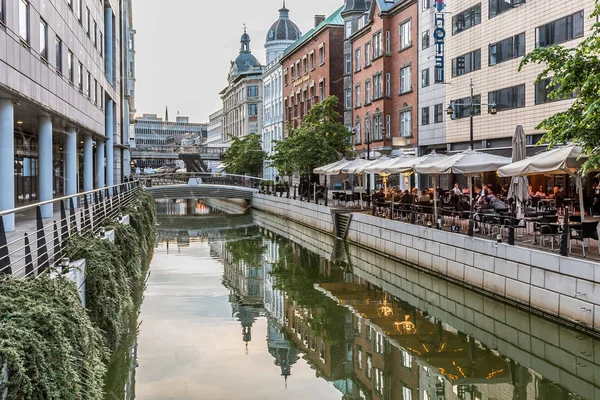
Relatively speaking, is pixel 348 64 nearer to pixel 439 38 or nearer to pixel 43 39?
pixel 439 38

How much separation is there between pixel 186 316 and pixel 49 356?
464 inches

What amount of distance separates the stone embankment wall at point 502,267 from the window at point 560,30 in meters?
12.3

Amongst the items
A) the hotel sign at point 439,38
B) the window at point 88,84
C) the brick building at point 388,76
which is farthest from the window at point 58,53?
the brick building at point 388,76

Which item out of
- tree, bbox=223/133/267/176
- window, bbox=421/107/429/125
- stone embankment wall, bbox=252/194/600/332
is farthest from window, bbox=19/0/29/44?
tree, bbox=223/133/267/176

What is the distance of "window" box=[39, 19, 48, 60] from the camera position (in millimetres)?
22297

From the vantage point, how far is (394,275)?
23.5 m

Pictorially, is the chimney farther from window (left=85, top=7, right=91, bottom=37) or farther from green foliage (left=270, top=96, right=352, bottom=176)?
window (left=85, top=7, right=91, bottom=37)

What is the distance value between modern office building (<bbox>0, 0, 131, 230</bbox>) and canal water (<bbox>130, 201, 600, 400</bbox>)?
233 inches

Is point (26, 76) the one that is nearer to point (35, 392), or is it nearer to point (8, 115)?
point (8, 115)

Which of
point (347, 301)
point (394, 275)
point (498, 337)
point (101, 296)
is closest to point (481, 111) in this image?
point (394, 275)

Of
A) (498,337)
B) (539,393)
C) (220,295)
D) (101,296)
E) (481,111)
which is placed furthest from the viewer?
(481,111)

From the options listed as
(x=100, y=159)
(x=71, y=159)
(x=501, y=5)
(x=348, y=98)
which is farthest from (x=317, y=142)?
(x=71, y=159)

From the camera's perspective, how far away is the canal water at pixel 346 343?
11828 millimetres

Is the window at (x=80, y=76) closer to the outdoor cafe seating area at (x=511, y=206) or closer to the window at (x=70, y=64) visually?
the window at (x=70, y=64)
